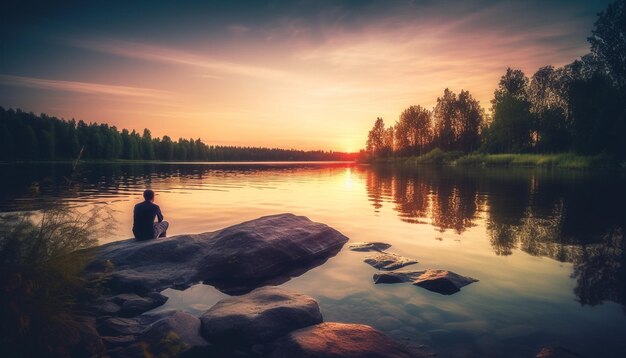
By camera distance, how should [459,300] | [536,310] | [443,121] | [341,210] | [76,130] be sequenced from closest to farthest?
[536,310]
[459,300]
[341,210]
[443,121]
[76,130]

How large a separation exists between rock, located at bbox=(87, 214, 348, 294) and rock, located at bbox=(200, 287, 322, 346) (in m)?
2.05

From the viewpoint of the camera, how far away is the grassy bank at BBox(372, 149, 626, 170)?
51406 mm

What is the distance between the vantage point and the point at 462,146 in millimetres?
110438

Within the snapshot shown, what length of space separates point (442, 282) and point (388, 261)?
254 cm

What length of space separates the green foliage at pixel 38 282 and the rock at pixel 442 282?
7.80 metres

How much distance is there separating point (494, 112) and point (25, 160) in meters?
150

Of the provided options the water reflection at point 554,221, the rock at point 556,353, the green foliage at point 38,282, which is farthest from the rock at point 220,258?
the water reflection at point 554,221

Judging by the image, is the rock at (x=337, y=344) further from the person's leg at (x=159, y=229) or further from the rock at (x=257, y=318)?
the person's leg at (x=159, y=229)

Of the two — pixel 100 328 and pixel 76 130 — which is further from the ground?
pixel 76 130

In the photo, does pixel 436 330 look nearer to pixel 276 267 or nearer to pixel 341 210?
pixel 276 267

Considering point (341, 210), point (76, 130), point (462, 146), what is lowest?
point (341, 210)

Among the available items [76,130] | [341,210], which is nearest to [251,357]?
[341,210]

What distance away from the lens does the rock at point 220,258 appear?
9.04m

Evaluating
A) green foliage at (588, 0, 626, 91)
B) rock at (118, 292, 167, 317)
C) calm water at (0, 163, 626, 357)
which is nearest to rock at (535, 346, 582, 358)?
calm water at (0, 163, 626, 357)
